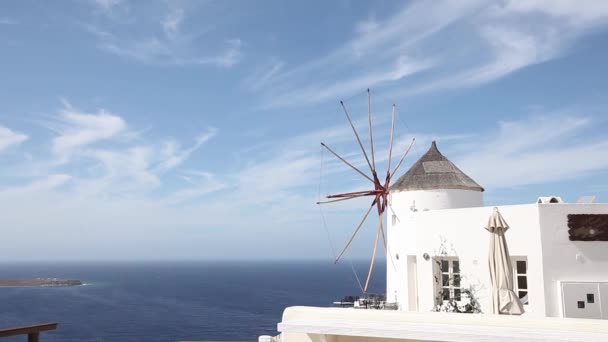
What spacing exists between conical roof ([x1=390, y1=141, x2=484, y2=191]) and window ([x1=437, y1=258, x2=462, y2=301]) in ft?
10.9

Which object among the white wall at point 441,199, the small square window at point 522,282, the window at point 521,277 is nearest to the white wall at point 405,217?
the white wall at point 441,199

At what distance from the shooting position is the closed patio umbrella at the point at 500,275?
988 centimetres

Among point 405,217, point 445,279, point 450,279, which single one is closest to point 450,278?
point 450,279

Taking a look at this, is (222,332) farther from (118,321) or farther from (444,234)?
(444,234)

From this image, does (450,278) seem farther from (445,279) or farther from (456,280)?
(445,279)

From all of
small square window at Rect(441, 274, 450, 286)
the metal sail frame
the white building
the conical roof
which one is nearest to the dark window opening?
the white building

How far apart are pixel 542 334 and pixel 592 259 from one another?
8.22m

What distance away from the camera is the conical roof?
55.9ft

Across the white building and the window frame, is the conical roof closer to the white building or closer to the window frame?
the white building

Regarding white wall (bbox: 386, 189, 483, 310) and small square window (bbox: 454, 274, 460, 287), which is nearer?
small square window (bbox: 454, 274, 460, 287)

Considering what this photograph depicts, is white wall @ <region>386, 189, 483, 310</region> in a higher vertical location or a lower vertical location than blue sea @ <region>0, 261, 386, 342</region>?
higher

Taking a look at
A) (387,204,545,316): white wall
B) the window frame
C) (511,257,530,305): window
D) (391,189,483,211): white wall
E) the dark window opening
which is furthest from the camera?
(391,189,483,211): white wall

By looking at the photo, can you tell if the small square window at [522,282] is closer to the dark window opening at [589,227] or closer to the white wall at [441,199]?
the dark window opening at [589,227]

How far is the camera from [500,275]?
10328 millimetres
